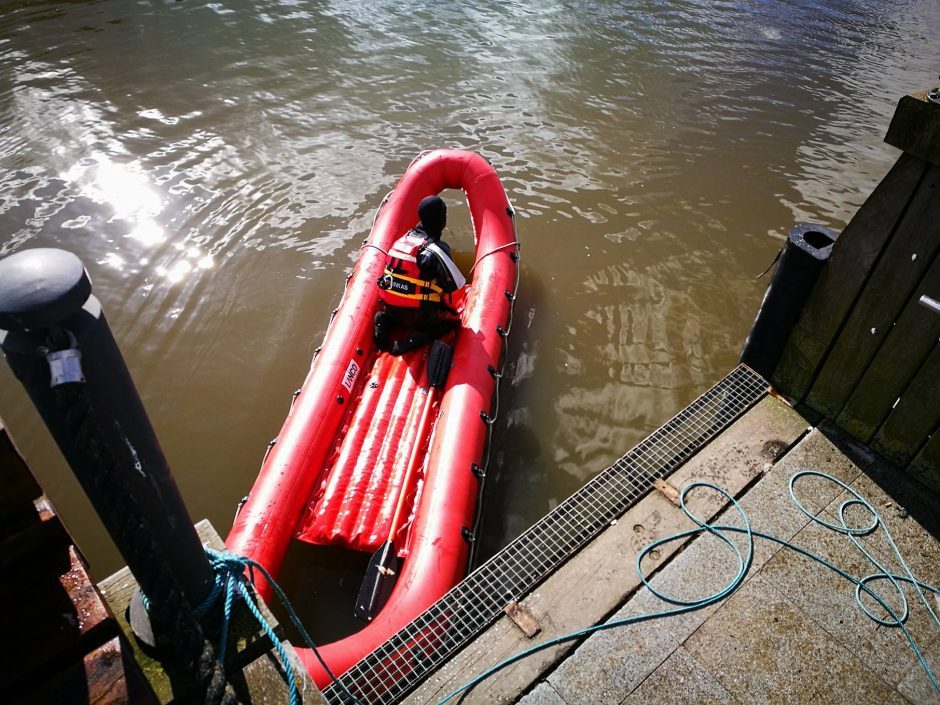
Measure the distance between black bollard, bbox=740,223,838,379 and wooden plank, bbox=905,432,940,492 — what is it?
0.87 m

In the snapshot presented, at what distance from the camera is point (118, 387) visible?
48.1 inches

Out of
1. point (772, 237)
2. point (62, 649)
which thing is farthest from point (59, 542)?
point (772, 237)

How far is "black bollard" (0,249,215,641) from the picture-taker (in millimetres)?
1054

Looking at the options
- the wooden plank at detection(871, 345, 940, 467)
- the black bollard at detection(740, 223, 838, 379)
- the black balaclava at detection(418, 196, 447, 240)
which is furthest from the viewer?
the black balaclava at detection(418, 196, 447, 240)

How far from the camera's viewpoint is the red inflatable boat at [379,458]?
3439 mm

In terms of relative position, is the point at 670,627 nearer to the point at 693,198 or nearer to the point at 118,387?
the point at 118,387

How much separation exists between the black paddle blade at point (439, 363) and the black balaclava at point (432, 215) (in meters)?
0.85

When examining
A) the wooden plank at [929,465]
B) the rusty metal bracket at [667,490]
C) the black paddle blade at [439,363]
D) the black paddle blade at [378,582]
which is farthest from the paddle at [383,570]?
the wooden plank at [929,465]

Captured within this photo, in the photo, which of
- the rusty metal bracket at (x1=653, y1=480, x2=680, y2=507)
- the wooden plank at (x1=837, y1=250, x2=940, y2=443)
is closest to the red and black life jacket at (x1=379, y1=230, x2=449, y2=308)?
the rusty metal bracket at (x1=653, y1=480, x2=680, y2=507)

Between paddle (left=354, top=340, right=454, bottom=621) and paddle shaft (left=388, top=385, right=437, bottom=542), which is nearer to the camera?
paddle (left=354, top=340, right=454, bottom=621)

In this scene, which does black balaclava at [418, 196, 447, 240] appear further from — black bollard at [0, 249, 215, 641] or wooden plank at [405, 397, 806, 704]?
black bollard at [0, 249, 215, 641]

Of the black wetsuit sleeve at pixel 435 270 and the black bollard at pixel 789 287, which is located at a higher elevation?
the black bollard at pixel 789 287

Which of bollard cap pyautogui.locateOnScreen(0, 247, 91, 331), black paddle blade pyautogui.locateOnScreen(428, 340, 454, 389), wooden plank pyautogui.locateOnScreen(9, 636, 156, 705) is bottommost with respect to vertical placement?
black paddle blade pyautogui.locateOnScreen(428, 340, 454, 389)

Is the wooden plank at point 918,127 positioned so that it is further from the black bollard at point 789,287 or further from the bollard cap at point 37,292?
the bollard cap at point 37,292
